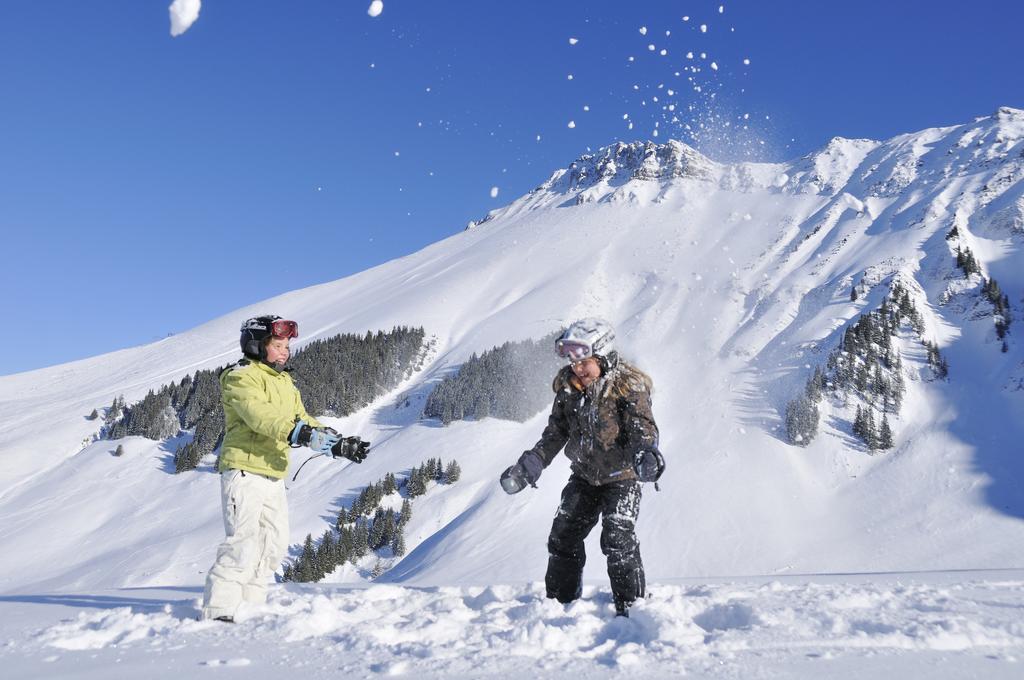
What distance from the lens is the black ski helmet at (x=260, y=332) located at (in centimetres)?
544

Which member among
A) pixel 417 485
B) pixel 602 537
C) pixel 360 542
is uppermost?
pixel 602 537

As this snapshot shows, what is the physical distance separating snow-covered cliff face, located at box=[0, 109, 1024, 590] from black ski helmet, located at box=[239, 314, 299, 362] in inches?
431

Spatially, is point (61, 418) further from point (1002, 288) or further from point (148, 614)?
point (1002, 288)

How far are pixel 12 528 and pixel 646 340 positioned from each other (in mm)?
51223

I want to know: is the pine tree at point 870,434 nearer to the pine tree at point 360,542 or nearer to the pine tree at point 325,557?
the pine tree at point 360,542

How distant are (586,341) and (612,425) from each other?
0.70m

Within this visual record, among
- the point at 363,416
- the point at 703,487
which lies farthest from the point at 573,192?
the point at 703,487

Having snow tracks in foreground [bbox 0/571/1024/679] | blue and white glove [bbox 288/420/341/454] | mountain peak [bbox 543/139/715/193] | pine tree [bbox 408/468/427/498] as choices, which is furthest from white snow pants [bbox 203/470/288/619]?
mountain peak [bbox 543/139/715/193]

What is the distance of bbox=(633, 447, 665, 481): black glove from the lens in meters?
4.68

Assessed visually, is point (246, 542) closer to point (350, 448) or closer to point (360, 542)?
point (350, 448)

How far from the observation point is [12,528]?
44219 mm

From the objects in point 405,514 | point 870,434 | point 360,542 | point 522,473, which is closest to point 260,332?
point 522,473

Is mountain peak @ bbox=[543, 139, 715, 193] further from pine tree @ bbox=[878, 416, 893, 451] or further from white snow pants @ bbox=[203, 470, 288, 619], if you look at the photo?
white snow pants @ bbox=[203, 470, 288, 619]

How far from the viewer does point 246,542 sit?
16.7ft
